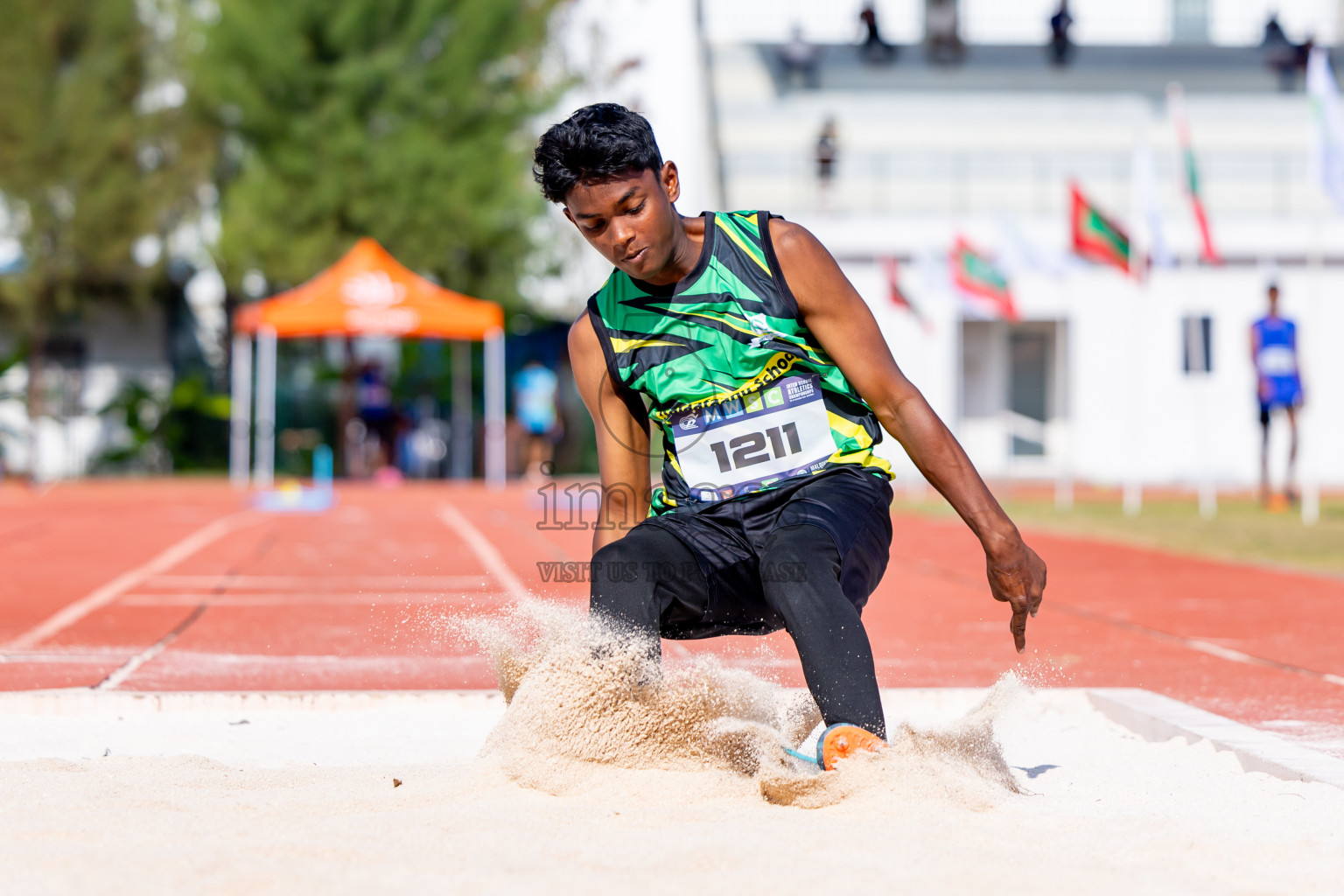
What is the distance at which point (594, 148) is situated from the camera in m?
3.09

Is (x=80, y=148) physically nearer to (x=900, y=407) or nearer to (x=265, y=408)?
(x=265, y=408)

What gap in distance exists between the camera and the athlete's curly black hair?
122 inches

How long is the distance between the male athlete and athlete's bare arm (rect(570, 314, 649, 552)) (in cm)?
4

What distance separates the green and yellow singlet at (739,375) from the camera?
3283mm

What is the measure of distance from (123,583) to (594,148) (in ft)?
20.8

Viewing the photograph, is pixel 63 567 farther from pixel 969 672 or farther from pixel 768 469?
pixel 768 469

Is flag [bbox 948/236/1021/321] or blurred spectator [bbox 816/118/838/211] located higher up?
blurred spectator [bbox 816/118/838/211]

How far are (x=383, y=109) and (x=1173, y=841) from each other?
22742 millimetres

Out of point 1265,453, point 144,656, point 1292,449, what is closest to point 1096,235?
point 1265,453

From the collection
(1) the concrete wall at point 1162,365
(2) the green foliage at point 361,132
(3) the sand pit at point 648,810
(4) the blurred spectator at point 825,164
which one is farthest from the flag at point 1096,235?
(3) the sand pit at point 648,810

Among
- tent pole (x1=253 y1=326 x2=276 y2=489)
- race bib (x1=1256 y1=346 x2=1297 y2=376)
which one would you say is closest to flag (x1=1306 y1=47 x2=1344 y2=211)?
race bib (x1=1256 y1=346 x2=1297 y2=376)

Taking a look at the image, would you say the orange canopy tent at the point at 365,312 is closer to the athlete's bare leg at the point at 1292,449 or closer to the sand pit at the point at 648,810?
the athlete's bare leg at the point at 1292,449

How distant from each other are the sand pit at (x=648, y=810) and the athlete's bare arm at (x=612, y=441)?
0.39m

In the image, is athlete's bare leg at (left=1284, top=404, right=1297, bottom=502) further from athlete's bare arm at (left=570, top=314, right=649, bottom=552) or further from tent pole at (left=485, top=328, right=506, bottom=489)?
athlete's bare arm at (left=570, top=314, right=649, bottom=552)
